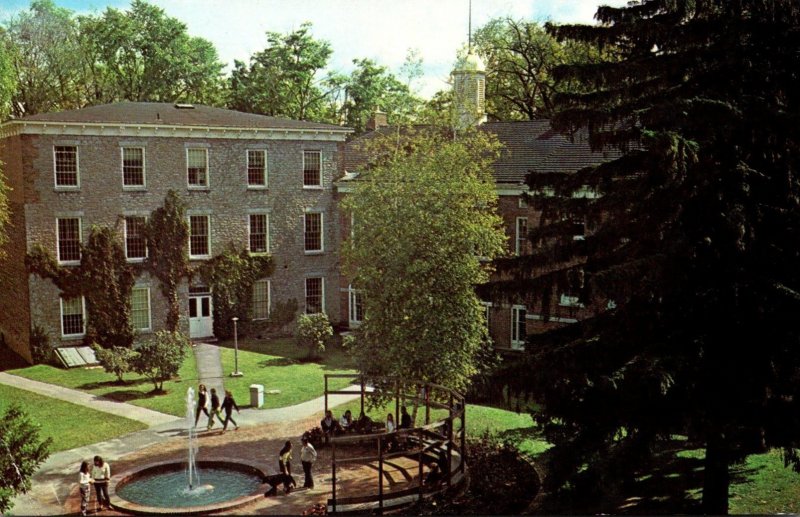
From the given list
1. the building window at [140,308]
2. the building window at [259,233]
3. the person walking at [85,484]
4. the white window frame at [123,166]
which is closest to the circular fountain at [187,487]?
the person walking at [85,484]

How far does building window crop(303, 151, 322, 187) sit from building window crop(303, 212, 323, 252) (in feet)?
3.27

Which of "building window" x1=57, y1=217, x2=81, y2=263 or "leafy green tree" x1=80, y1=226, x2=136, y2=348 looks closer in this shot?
"building window" x1=57, y1=217, x2=81, y2=263

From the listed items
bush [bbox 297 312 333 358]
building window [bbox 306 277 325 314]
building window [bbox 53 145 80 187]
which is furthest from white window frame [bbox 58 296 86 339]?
building window [bbox 306 277 325 314]

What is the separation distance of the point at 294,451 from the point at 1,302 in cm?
786

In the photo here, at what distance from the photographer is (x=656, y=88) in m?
10.5

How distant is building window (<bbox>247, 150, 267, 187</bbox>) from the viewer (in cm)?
2091

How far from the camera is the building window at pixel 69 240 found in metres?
17.0

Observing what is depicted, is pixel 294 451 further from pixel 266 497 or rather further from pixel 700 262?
pixel 700 262

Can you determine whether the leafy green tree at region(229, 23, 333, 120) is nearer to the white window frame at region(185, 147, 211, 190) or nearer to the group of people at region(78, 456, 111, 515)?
the white window frame at region(185, 147, 211, 190)

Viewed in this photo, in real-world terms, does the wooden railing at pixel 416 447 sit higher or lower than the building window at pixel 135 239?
lower

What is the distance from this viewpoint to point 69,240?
1773cm

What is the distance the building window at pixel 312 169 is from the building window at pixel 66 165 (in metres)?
6.46

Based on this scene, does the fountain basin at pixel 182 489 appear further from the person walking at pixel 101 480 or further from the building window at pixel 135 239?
the building window at pixel 135 239

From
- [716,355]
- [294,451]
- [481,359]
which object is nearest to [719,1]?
[716,355]
